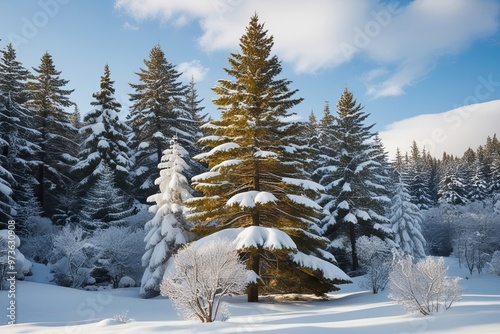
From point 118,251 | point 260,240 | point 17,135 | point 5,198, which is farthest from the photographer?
point 17,135

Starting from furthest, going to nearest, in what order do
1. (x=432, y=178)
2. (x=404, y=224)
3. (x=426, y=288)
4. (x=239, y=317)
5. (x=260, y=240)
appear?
(x=432, y=178)
(x=404, y=224)
(x=260, y=240)
(x=239, y=317)
(x=426, y=288)

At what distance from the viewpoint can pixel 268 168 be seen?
18219 millimetres

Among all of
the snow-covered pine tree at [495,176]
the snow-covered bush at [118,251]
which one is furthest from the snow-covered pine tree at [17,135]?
the snow-covered pine tree at [495,176]

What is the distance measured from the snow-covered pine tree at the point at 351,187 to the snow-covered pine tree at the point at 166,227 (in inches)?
528

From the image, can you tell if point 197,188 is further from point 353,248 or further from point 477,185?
point 477,185

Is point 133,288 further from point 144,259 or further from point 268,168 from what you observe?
point 268,168

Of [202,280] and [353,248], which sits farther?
[353,248]

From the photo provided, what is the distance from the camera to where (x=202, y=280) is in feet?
38.2

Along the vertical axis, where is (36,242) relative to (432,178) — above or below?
below

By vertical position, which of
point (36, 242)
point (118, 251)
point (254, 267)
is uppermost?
point (36, 242)

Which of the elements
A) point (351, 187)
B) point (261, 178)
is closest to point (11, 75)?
point (261, 178)

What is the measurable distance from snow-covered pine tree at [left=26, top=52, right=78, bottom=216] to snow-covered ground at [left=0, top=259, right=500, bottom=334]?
14761 mm

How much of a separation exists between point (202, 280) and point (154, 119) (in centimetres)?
2329

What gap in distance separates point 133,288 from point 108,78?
17.9 m
